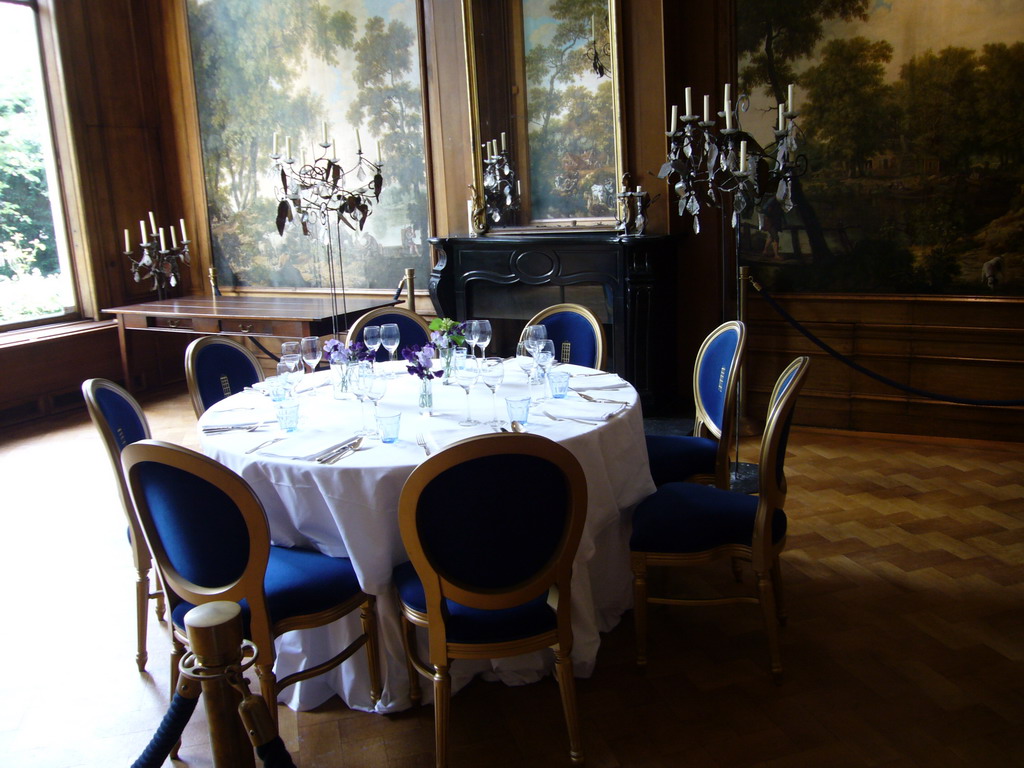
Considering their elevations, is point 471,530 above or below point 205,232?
below

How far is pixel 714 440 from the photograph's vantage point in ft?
11.0

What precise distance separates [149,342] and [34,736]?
492 cm

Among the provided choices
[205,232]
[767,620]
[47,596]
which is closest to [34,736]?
[47,596]

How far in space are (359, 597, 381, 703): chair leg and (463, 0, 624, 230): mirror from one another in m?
3.40

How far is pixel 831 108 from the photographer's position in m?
4.71

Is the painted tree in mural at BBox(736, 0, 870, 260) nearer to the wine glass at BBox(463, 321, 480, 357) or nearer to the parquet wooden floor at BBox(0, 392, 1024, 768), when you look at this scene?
the parquet wooden floor at BBox(0, 392, 1024, 768)

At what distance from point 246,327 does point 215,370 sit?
2.03 m

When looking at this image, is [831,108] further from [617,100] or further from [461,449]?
[461,449]

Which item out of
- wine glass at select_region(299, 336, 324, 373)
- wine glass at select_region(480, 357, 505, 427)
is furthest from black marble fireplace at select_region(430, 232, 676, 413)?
wine glass at select_region(299, 336, 324, 373)

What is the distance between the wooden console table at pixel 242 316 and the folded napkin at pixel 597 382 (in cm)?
248

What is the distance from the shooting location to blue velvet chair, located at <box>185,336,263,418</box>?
137 inches

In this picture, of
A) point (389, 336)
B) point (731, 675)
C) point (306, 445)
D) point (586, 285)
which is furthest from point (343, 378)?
point (586, 285)

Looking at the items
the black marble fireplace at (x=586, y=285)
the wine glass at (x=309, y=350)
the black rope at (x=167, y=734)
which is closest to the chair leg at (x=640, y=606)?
the wine glass at (x=309, y=350)

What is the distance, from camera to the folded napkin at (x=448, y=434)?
2.51 m
